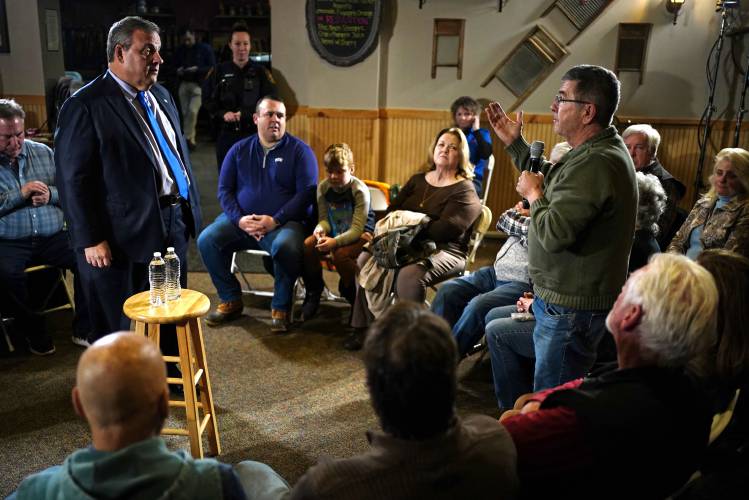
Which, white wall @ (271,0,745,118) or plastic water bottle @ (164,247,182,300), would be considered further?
white wall @ (271,0,745,118)

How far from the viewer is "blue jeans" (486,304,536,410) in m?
2.62

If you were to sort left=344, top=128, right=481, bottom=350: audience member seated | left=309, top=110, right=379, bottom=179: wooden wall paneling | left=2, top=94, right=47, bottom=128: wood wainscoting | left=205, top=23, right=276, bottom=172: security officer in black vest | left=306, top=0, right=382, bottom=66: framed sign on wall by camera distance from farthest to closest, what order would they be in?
1. left=2, top=94, right=47, bottom=128: wood wainscoting
2. left=309, top=110, right=379, bottom=179: wooden wall paneling
3. left=306, top=0, right=382, bottom=66: framed sign on wall
4. left=205, top=23, right=276, bottom=172: security officer in black vest
5. left=344, top=128, right=481, bottom=350: audience member seated

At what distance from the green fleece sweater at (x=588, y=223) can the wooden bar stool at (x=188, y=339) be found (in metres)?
1.28

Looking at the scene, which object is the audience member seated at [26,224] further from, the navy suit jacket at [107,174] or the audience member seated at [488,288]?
the audience member seated at [488,288]

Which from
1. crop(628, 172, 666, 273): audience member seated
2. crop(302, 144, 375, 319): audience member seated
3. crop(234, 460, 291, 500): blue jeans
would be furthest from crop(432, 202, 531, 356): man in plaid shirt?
crop(234, 460, 291, 500): blue jeans

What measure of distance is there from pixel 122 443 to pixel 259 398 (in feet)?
6.24

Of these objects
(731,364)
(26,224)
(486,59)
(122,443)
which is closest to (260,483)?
(122,443)

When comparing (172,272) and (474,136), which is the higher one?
(474,136)

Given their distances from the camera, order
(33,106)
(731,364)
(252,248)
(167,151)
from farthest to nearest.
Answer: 1. (33,106)
2. (252,248)
3. (167,151)
4. (731,364)

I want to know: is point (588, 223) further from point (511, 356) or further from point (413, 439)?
point (413, 439)

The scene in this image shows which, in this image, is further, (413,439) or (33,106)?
(33,106)

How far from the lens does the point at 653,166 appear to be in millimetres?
3623

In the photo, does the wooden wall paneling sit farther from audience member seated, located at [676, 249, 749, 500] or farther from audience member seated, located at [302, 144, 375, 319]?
audience member seated, located at [676, 249, 749, 500]

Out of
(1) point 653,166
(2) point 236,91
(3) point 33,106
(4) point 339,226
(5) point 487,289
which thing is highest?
(2) point 236,91
